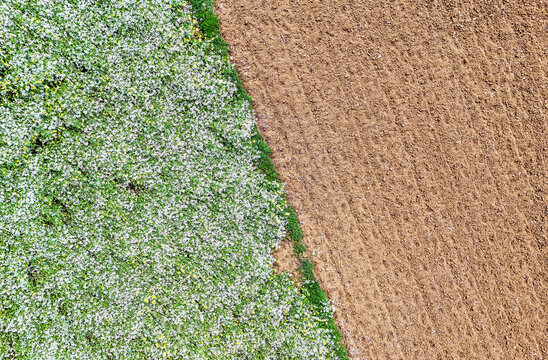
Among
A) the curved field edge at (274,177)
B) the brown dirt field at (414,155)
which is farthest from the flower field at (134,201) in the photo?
the brown dirt field at (414,155)

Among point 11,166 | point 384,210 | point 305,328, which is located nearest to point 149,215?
point 11,166

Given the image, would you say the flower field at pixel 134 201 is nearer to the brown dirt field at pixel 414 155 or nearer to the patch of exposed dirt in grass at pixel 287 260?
the patch of exposed dirt in grass at pixel 287 260

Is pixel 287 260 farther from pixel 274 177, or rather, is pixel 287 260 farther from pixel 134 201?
pixel 134 201

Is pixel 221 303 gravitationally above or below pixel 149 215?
below

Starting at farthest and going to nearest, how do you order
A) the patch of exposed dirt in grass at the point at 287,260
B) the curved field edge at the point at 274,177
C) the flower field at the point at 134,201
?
the patch of exposed dirt in grass at the point at 287,260 < the curved field edge at the point at 274,177 < the flower field at the point at 134,201

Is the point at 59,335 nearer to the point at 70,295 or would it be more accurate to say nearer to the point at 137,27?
the point at 70,295

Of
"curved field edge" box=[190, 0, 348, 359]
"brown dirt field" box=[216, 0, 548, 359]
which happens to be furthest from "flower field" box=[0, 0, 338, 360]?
"brown dirt field" box=[216, 0, 548, 359]

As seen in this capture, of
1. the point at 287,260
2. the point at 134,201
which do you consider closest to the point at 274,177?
the point at 287,260
